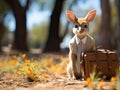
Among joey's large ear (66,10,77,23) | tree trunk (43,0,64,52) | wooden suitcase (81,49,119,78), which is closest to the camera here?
wooden suitcase (81,49,119,78)

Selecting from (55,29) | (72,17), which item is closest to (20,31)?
(55,29)

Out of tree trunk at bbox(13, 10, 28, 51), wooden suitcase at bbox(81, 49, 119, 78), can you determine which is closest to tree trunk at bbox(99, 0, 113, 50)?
tree trunk at bbox(13, 10, 28, 51)

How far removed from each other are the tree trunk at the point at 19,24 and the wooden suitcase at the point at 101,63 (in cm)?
1645

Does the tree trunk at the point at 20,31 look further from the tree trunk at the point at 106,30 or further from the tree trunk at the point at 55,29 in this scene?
the tree trunk at the point at 106,30

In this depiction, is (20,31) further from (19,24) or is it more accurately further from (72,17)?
(72,17)

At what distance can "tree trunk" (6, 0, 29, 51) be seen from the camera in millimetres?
23359

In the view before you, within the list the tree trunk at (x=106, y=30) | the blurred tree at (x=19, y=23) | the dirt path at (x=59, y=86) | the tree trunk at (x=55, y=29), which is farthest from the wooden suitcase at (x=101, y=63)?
the blurred tree at (x=19, y=23)

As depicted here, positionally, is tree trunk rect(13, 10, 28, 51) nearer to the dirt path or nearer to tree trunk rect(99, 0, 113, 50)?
tree trunk rect(99, 0, 113, 50)

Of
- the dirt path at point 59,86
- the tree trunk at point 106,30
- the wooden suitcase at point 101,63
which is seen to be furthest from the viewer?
the tree trunk at point 106,30

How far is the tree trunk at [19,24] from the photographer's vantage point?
2336 centimetres

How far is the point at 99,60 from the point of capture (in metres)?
7.15

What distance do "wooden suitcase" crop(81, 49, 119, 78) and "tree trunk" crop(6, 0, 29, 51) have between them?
16448 millimetres

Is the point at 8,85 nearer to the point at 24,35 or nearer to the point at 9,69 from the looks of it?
the point at 9,69

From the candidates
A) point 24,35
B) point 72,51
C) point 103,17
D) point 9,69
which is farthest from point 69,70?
point 24,35
